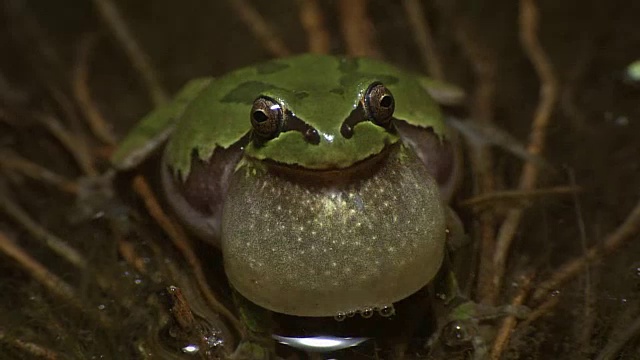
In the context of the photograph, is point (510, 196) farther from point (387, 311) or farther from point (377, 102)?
point (377, 102)

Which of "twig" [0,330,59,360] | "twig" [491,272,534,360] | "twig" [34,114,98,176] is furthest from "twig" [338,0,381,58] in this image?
"twig" [0,330,59,360]

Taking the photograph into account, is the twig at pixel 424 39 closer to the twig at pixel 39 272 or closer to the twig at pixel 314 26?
the twig at pixel 314 26

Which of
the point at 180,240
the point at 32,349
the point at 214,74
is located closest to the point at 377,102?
the point at 180,240

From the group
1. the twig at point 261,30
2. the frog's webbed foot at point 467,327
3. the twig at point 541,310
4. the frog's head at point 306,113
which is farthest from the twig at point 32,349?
the twig at point 261,30

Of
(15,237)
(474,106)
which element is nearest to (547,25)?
(474,106)

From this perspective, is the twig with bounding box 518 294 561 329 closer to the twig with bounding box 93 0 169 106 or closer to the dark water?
the dark water
